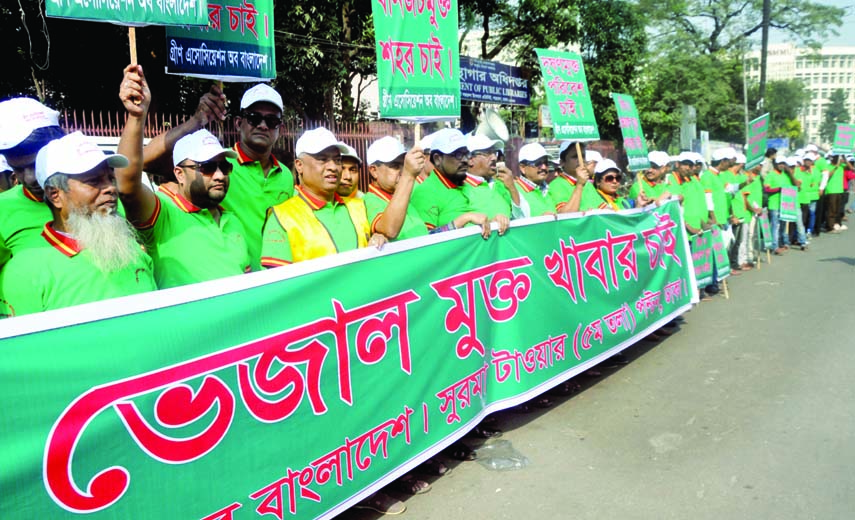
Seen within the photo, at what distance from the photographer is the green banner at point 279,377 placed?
2418 millimetres

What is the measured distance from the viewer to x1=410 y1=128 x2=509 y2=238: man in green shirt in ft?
17.0

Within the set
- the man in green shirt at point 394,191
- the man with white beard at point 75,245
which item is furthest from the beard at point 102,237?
the man in green shirt at point 394,191

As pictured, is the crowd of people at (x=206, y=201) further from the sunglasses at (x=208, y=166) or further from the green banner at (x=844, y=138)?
the green banner at (x=844, y=138)

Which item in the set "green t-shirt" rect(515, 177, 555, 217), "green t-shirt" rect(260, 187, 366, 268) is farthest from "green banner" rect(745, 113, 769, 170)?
"green t-shirt" rect(260, 187, 366, 268)

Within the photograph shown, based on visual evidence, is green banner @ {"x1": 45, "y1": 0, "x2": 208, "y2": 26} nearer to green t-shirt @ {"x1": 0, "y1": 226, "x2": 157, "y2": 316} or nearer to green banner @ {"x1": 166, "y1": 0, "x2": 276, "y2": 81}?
green banner @ {"x1": 166, "y1": 0, "x2": 276, "y2": 81}

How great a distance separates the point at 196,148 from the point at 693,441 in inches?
132

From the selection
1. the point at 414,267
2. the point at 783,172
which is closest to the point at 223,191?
the point at 414,267

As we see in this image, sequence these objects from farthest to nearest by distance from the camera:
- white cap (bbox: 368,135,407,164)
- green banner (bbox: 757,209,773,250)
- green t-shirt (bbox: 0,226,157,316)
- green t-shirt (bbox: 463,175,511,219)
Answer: green banner (bbox: 757,209,773,250)
green t-shirt (bbox: 463,175,511,219)
white cap (bbox: 368,135,407,164)
green t-shirt (bbox: 0,226,157,316)

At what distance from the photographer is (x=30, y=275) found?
2719mm

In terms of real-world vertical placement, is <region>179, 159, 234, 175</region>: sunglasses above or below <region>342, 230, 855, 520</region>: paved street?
above

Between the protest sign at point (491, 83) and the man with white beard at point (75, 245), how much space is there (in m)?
14.8

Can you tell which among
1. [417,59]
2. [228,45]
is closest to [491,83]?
[417,59]

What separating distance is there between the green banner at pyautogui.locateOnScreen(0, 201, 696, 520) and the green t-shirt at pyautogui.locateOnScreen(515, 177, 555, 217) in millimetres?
1002

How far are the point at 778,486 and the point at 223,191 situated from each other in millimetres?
3224
